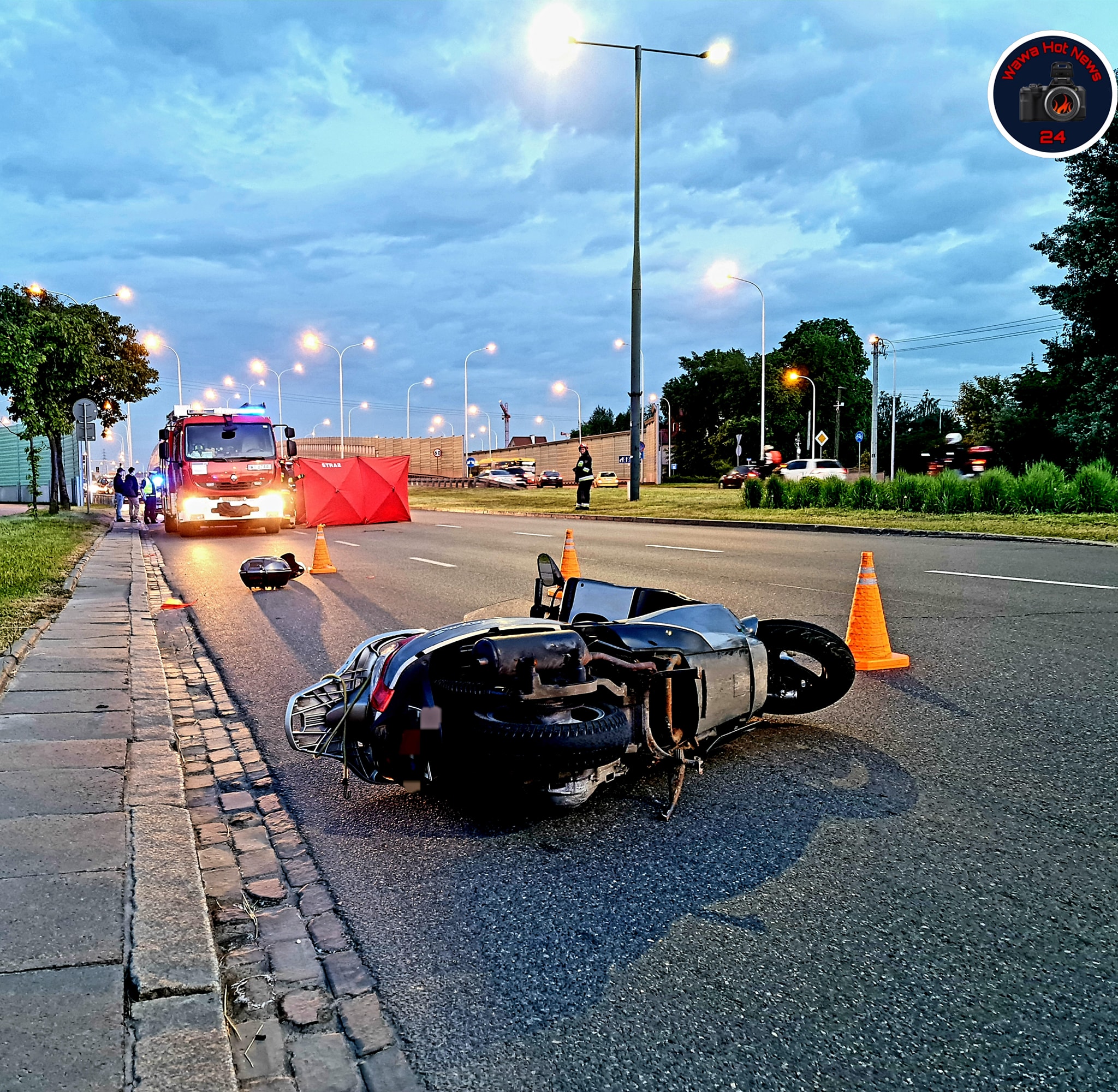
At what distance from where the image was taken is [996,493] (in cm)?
2238

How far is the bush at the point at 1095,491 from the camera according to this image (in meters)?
20.9

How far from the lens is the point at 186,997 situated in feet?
8.66

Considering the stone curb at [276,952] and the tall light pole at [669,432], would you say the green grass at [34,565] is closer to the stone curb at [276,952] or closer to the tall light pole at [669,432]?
the stone curb at [276,952]

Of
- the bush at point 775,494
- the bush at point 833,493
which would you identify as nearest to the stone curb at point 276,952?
the bush at point 833,493

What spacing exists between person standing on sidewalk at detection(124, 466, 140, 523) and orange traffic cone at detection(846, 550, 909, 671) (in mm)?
27403

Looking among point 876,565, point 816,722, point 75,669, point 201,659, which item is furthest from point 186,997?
point 876,565

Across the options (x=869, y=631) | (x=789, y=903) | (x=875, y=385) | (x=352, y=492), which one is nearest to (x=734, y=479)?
(x=875, y=385)

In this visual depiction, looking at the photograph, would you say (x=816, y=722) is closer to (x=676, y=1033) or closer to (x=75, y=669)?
(x=676, y=1033)

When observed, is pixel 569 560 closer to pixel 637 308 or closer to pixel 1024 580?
pixel 1024 580

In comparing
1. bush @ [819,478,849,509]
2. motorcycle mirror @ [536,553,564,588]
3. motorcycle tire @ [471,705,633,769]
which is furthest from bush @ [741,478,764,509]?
motorcycle tire @ [471,705,633,769]

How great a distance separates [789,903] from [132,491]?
30074mm

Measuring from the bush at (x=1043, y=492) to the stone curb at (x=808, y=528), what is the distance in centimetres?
422

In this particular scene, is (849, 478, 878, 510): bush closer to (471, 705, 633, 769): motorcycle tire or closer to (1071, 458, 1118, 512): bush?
(1071, 458, 1118, 512): bush

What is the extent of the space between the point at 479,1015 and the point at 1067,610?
781cm
